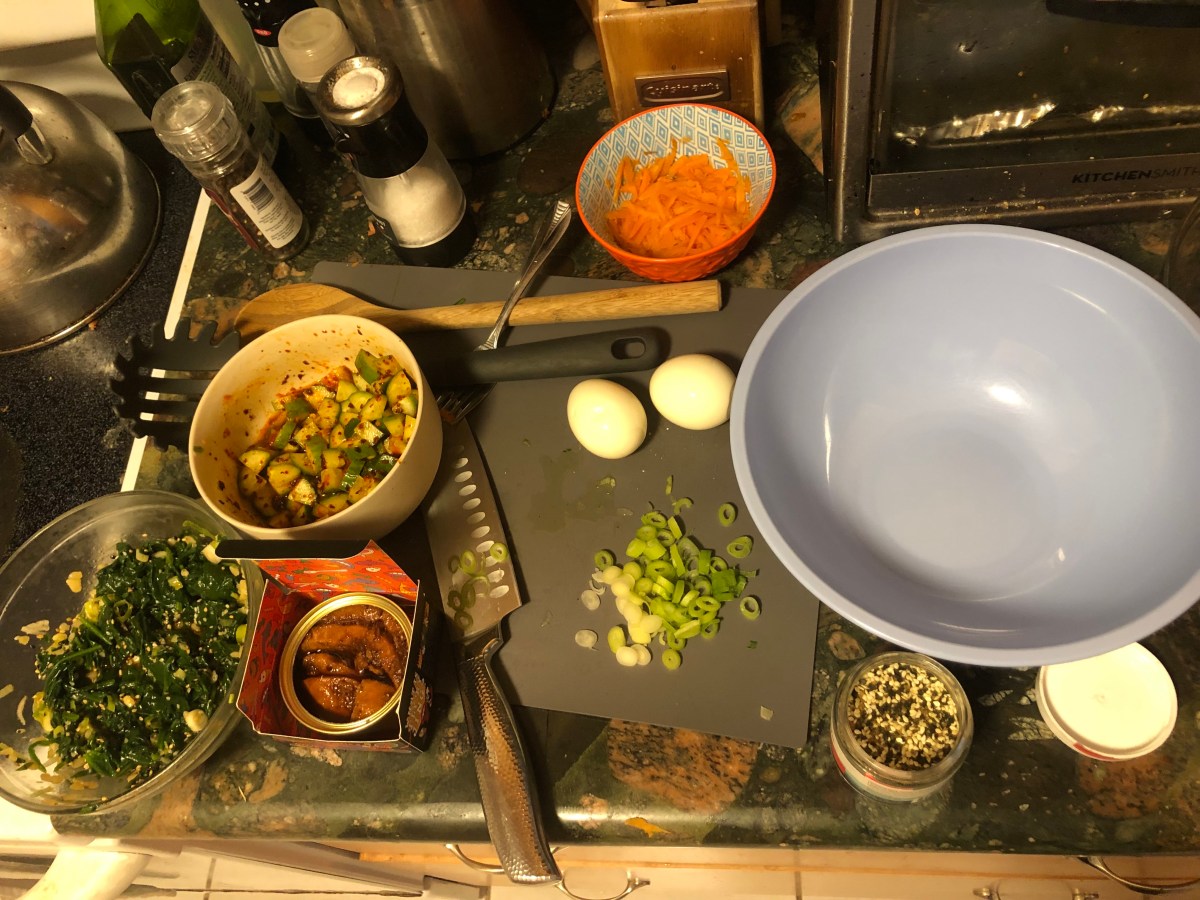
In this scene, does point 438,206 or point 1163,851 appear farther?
point 438,206

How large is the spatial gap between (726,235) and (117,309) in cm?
80

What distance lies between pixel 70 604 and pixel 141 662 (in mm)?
144

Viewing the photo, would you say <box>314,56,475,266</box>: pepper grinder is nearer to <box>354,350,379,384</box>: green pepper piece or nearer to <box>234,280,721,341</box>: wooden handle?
<box>234,280,721,341</box>: wooden handle

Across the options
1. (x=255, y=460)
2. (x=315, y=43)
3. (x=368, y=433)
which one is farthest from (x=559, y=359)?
(x=315, y=43)

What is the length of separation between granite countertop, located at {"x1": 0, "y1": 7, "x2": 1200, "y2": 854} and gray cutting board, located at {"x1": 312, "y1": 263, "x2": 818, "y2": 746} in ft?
0.07

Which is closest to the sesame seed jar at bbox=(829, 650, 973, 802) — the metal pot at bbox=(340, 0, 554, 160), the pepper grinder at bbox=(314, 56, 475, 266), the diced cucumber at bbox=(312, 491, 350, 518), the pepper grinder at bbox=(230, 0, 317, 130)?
the diced cucumber at bbox=(312, 491, 350, 518)

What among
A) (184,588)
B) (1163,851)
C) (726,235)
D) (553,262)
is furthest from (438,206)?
(1163,851)

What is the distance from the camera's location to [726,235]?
855mm

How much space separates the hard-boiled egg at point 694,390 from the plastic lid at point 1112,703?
36 cm

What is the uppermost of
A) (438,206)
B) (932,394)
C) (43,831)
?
(438,206)

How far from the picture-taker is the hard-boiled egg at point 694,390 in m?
0.78

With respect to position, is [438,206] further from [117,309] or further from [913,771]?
[913,771]

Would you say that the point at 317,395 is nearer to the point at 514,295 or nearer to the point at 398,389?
the point at 398,389

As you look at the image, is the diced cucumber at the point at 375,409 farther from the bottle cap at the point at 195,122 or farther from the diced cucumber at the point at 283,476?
the bottle cap at the point at 195,122
